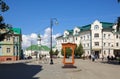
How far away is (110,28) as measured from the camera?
10050 centimetres

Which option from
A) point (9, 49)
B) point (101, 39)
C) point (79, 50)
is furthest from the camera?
point (101, 39)

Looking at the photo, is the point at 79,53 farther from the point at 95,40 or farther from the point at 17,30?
the point at 17,30

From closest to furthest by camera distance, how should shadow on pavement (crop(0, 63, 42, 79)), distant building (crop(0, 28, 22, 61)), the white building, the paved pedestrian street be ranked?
shadow on pavement (crop(0, 63, 42, 79)) < the paved pedestrian street < distant building (crop(0, 28, 22, 61)) < the white building

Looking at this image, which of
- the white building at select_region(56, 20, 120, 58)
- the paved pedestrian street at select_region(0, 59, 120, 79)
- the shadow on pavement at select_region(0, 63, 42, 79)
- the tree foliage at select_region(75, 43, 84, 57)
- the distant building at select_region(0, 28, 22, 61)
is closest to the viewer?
the shadow on pavement at select_region(0, 63, 42, 79)

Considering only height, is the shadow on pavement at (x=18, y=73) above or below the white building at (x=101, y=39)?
below

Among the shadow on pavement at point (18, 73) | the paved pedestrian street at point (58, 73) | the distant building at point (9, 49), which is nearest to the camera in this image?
the shadow on pavement at point (18, 73)

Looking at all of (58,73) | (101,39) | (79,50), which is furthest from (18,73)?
(101,39)

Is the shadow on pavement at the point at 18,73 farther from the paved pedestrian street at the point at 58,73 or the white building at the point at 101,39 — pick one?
the white building at the point at 101,39

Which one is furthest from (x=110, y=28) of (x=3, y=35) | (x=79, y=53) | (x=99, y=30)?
(x=3, y=35)

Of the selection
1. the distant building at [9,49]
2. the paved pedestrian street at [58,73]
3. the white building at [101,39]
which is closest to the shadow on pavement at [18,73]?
the paved pedestrian street at [58,73]

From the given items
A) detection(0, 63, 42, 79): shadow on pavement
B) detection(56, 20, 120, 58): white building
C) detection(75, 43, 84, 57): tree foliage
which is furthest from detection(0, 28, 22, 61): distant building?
detection(0, 63, 42, 79): shadow on pavement

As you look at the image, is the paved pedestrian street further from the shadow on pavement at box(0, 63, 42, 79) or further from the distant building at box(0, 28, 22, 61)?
the distant building at box(0, 28, 22, 61)

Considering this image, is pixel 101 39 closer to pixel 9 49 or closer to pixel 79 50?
pixel 79 50

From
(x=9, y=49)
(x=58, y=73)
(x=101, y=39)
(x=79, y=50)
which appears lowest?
(x=58, y=73)
